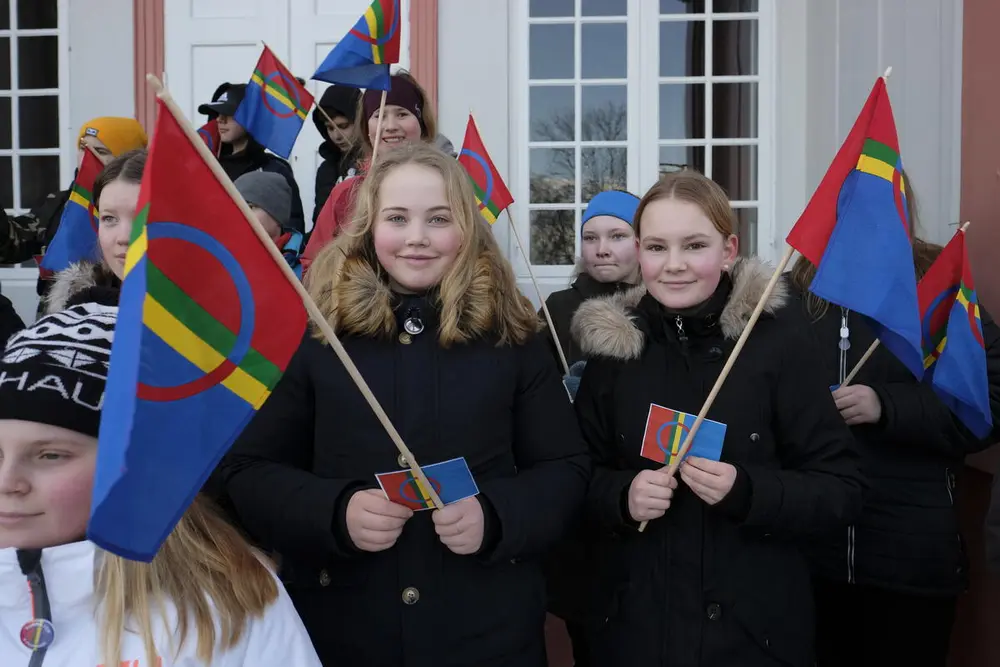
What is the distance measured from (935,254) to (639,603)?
4.85 feet

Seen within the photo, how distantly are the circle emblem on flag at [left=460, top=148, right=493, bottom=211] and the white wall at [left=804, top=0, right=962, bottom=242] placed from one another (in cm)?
168

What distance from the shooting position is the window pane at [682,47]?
6.11 meters

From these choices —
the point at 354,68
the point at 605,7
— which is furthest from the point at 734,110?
the point at 354,68

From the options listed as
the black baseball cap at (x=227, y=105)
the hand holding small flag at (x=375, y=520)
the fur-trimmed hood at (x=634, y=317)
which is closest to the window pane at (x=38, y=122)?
the black baseball cap at (x=227, y=105)

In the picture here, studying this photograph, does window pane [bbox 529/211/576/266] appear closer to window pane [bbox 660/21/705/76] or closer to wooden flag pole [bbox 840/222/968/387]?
window pane [bbox 660/21/705/76]

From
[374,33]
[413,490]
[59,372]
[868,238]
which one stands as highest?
[374,33]

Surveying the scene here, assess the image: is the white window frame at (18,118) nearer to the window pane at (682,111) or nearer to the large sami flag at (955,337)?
the window pane at (682,111)

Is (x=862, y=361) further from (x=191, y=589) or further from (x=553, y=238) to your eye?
(x=553, y=238)

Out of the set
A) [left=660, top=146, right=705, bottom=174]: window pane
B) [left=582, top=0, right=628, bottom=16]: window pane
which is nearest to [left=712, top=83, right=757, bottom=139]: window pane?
[left=660, top=146, right=705, bottom=174]: window pane

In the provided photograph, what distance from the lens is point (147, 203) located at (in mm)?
1332

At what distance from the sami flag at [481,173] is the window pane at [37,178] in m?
3.73

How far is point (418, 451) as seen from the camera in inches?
79.6

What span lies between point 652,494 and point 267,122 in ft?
9.55

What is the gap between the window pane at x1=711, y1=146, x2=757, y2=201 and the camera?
6.09 meters
